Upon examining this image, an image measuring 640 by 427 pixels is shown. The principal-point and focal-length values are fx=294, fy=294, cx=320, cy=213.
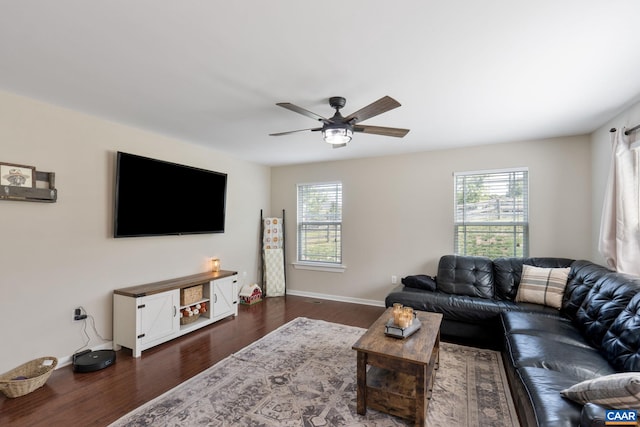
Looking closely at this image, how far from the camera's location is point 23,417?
2.07m

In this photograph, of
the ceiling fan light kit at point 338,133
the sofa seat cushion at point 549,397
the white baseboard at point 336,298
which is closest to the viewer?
the sofa seat cushion at point 549,397

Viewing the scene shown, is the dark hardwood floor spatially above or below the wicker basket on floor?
below

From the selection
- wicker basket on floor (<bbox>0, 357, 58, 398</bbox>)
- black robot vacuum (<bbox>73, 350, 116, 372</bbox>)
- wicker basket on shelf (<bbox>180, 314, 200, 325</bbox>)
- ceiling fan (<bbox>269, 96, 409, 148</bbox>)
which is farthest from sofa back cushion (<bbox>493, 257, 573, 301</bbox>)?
wicker basket on floor (<bbox>0, 357, 58, 398</bbox>)

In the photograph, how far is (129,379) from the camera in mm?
2570

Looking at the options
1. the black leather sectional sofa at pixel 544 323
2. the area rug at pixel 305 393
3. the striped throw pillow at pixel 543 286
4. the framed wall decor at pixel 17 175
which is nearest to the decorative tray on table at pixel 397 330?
the area rug at pixel 305 393

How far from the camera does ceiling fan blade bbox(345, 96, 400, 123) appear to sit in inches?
76.5

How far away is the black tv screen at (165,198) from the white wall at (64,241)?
17cm

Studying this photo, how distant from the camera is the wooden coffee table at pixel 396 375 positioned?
1895 mm

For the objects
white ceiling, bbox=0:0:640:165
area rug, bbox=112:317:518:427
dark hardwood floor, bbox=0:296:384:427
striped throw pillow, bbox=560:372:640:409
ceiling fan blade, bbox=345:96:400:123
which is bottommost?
dark hardwood floor, bbox=0:296:384:427

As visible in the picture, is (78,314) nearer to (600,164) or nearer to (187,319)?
(187,319)

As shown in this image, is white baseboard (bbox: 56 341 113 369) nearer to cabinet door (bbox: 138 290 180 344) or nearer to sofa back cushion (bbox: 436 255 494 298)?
cabinet door (bbox: 138 290 180 344)

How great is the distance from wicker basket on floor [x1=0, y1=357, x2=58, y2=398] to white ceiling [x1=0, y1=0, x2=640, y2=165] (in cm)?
232

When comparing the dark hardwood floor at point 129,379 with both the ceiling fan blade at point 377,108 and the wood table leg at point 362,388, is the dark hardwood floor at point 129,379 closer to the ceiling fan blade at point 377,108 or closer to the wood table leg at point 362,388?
the wood table leg at point 362,388

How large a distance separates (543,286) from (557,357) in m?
1.54
